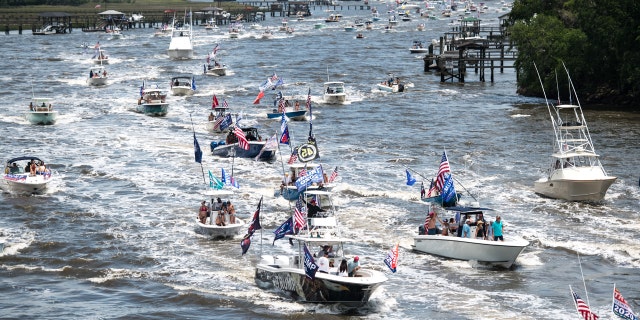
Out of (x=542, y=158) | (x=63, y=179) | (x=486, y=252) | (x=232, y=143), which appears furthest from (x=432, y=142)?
A: (x=486, y=252)

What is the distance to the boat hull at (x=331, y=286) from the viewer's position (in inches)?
1230

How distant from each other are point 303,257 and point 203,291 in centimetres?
389

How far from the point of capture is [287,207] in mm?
46562

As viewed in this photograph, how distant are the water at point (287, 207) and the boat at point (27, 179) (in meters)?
0.85

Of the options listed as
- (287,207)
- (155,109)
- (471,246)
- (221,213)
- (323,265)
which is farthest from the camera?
(155,109)

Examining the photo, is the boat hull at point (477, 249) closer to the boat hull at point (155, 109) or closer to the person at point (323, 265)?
the person at point (323, 265)

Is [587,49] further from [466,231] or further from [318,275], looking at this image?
[318,275]

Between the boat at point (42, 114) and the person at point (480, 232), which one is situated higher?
the person at point (480, 232)

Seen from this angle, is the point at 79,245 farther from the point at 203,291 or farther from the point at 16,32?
the point at 16,32

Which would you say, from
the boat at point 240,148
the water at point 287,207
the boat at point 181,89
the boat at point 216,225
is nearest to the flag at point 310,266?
the water at point 287,207

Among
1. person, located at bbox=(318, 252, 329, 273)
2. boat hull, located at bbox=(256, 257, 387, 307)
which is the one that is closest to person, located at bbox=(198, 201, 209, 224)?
boat hull, located at bbox=(256, 257, 387, 307)

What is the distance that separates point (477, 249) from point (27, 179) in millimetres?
22707


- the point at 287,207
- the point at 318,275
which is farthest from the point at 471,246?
the point at 287,207

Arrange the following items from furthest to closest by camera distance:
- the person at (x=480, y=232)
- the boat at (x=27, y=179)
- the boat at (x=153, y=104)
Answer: the boat at (x=153, y=104), the boat at (x=27, y=179), the person at (x=480, y=232)
